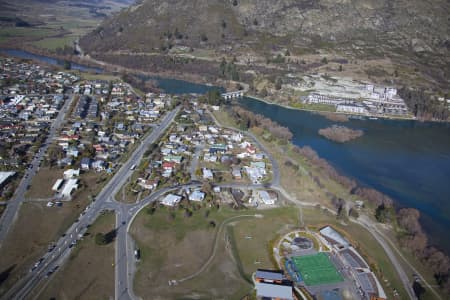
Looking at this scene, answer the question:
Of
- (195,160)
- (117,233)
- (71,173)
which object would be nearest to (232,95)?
A: (195,160)

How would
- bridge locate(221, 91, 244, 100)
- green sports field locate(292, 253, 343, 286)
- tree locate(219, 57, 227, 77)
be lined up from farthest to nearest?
tree locate(219, 57, 227, 77) → bridge locate(221, 91, 244, 100) → green sports field locate(292, 253, 343, 286)

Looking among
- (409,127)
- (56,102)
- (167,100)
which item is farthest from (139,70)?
(409,127)

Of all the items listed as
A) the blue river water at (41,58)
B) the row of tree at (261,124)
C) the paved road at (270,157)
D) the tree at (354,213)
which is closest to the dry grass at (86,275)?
the paved road at (270,157)

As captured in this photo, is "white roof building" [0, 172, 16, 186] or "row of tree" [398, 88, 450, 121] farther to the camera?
"row of tree" [398, 88, 450, 121]

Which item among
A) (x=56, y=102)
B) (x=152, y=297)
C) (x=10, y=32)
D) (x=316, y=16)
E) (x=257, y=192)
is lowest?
(x=152, y=297)

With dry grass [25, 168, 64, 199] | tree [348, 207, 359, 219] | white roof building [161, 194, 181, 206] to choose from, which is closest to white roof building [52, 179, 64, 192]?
dry grass [25, 168, 64, 199]

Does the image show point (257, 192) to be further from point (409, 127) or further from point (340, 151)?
point (409, 127)

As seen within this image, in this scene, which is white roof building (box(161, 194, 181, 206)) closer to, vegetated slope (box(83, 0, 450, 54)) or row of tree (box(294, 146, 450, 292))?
row of tree (box(294, 146, 450, 292))
